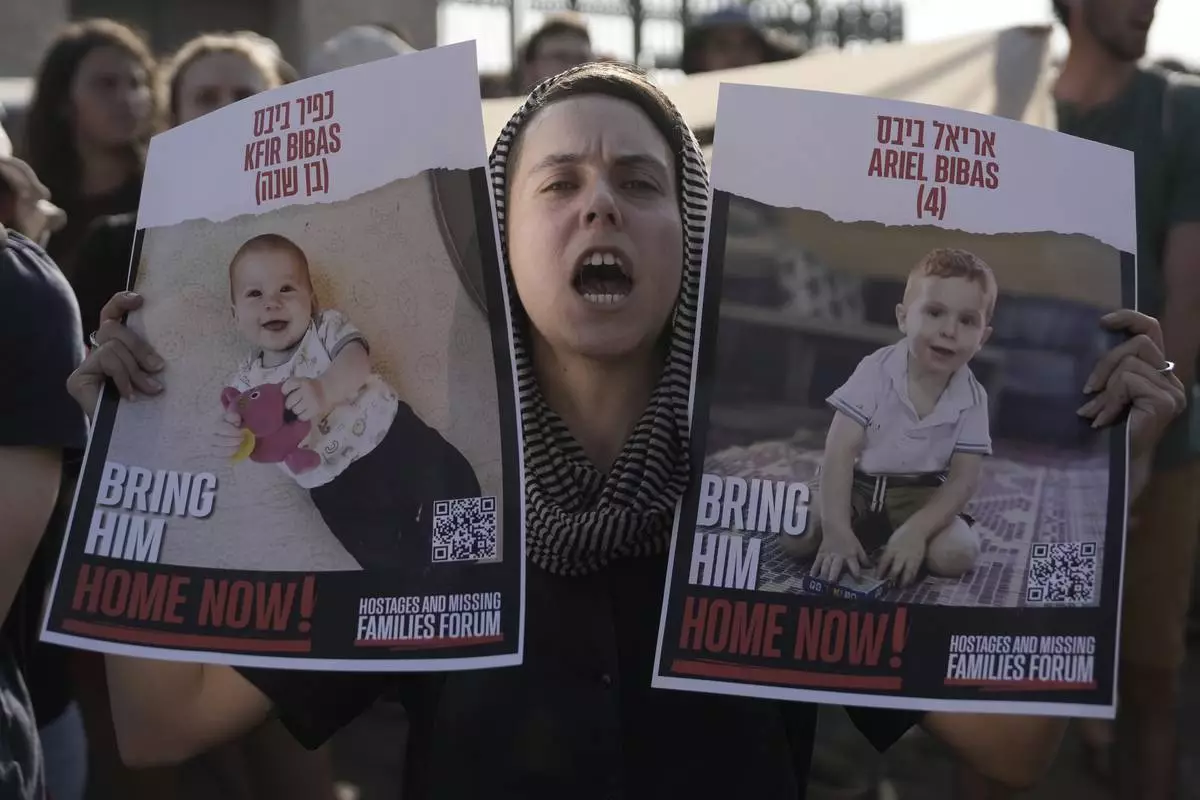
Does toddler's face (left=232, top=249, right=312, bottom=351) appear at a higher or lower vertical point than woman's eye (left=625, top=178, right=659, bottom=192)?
lower

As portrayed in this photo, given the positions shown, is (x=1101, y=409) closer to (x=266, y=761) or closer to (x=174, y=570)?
(x=174, y=570)

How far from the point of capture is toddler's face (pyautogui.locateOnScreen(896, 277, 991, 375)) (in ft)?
5.18

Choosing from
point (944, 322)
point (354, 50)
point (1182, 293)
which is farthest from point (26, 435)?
point (354, 50)

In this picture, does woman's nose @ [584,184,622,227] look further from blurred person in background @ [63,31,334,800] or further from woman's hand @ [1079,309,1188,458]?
blurred person in background @ [63,31,334,800]

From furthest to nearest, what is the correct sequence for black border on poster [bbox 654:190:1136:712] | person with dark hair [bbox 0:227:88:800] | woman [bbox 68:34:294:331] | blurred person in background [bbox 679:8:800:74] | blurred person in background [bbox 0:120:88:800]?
blurred person in background [bbox 679:8:800:74] < woman [bbox 68:34:294:331] < blurred person in background [bbox 0:120:88:800] < person with dark hair [bbox 0:227:88:800] < black border on poster [bbox 654:190:1136:712]

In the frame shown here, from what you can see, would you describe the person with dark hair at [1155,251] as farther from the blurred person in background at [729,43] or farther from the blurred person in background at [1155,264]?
the blurred person in background at [729,43]

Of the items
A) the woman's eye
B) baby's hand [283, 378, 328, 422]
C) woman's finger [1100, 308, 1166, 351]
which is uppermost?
the woman's eye

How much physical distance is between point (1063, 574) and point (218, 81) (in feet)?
9.12

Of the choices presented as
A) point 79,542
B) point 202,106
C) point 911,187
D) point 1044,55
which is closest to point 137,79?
point 202,106

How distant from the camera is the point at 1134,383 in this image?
157 cm

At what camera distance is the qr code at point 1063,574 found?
1562 millimetres

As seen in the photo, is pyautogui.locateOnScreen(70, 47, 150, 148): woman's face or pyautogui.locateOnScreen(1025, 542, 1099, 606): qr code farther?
pyautogui.locateOnScreen(70, 47, 150, 148): woman's face

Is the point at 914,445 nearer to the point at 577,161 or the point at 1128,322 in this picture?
the point at 1128,322

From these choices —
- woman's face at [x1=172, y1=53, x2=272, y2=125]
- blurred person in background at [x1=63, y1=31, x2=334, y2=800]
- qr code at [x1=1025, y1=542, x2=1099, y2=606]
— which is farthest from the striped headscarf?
woman's face at [x1=172, y1=53, x2=272, y2=125]
